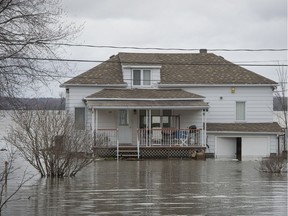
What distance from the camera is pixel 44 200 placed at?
1633cm

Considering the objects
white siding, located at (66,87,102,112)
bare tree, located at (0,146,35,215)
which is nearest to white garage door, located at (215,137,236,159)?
white siding, located at (66,87,102,112)

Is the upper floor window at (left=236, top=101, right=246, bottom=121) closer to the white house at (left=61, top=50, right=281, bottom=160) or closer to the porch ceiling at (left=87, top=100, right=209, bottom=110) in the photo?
the white house at (left=61, top=50, right=281, bottom=160)

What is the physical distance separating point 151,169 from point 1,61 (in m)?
12.8

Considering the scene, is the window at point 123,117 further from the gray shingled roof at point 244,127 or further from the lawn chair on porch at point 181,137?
the gray shingled roof at point 244,127

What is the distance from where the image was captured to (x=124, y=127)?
40375 millimetres

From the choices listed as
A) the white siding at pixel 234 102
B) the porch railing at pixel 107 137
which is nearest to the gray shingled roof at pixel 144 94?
the white siding at pixel 234 102

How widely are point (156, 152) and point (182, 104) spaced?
3542 millimetres

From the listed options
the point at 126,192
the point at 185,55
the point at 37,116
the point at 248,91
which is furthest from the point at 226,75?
the point at 126,192

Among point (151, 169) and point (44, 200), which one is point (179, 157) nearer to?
point (151, 169)

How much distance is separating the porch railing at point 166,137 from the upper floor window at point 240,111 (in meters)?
4.53

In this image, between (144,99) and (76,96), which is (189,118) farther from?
(76,96)

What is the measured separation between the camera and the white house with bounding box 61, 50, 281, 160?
38844mm

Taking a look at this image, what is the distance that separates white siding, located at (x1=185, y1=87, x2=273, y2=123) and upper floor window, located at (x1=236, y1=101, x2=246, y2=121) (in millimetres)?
267

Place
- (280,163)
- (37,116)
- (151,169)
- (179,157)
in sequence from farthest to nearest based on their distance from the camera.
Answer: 1. (179,157)
2. (151,169)
3. (280,163)
4. (37,116)
